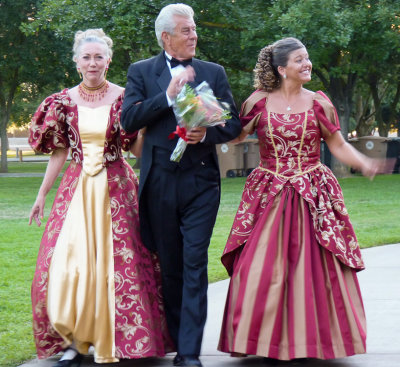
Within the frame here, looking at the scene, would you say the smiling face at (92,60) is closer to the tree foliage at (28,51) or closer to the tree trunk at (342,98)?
the tree trunk at (342,98)

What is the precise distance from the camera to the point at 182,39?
4598 mm

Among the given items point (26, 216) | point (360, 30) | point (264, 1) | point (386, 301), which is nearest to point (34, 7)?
point (264, 1)

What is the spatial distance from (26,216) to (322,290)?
10634 mm

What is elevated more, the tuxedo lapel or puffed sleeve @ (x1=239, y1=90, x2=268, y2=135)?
the tuxedo lapel

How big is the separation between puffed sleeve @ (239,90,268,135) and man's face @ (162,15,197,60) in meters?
0.60

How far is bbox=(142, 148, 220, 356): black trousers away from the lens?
4.64m

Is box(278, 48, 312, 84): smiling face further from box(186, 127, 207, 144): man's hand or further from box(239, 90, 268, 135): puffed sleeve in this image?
box(186, 127, 207, 144): man's hand

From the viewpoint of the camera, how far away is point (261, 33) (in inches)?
805

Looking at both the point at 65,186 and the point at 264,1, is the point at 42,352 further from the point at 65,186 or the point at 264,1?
the point at 264,1

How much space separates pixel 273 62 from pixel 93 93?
1106 mm

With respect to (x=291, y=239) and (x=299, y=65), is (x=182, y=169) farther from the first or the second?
(x=299, y=65)

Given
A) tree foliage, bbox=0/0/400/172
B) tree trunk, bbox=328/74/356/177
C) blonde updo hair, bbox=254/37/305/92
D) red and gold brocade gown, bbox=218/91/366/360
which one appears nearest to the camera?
red and gold brocade gown, bbox=218/91/366/360

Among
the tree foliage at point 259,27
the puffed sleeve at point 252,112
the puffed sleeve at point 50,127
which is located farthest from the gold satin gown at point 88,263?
the tree foliage at point 259,27

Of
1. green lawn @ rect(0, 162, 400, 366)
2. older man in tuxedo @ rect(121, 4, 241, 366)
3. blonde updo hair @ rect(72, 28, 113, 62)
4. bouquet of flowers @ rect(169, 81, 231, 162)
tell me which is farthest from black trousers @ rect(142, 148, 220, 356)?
green lawn @ rect(0, 162, 400, 366)
